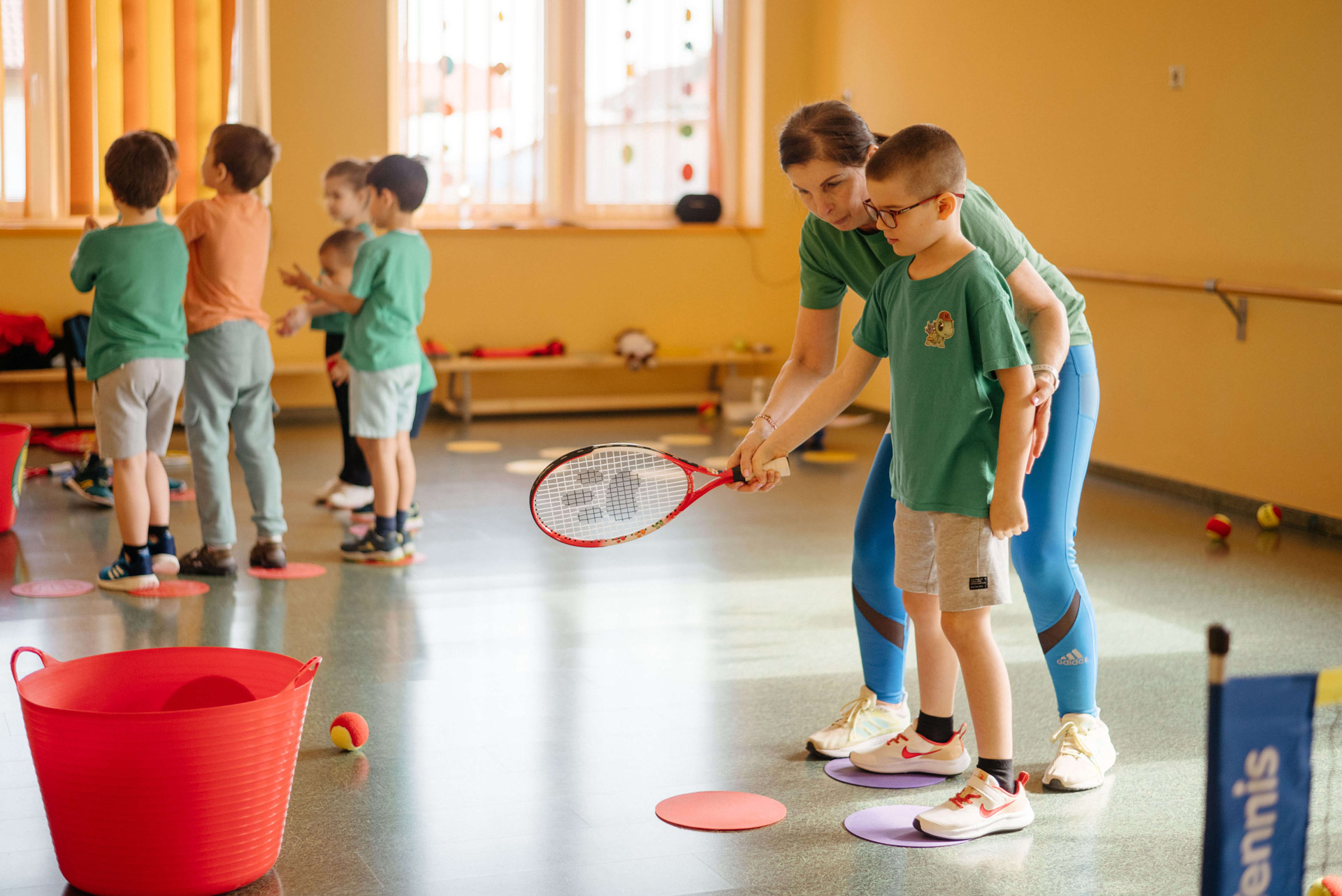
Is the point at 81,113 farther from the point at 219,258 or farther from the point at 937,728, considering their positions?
the point at 937,728

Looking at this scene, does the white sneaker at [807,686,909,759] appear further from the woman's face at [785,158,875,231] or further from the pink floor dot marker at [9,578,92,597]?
the pink floor dot marker at [9,578,92,597]

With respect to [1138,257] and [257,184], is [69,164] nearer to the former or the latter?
[257,184]

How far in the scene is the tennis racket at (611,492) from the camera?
2.47 metres

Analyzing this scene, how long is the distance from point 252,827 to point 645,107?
664 centimetres

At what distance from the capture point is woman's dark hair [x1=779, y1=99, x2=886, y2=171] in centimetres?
235

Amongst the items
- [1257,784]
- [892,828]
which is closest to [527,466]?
[892,828]

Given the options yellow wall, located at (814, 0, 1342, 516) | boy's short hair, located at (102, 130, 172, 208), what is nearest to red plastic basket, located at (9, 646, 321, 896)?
boy's short hair, located at (102, 130, 172, 208)

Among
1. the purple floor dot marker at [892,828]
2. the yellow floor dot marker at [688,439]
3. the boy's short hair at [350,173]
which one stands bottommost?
the yellow floor dot marker at [688,439]

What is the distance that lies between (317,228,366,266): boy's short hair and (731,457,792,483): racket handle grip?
113 inches

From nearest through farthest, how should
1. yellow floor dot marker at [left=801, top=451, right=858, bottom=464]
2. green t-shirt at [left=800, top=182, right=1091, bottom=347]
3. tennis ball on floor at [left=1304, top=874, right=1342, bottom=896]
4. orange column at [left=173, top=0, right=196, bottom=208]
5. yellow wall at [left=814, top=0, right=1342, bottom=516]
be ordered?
tennis ball on floor at [left=1304, top=874, right=1342, bottom=896] → green t-shirt at [left=800, top=182, right=1091, bottom=347] → yellow wall at [left=814, top=0, right=1342, bottom=516] → yellow floor dot marker at [left=801, top=451, right=858, bottom=464] → orange column at [left=173, top=0, right=196, bottom=208]

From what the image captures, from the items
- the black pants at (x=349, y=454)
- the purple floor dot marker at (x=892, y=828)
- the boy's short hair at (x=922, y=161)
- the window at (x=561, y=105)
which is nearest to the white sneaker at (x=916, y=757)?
the purple floor dot marker at (x=892, y=828)

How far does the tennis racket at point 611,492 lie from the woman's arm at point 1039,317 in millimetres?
492

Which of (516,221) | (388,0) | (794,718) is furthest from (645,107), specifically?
(794,718)

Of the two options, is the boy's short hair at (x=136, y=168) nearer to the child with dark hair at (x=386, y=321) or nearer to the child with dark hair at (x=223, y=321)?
the child with dark hair at (x=223, y=321)
